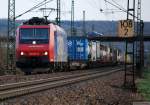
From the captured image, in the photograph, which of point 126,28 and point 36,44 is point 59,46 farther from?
point 126,28

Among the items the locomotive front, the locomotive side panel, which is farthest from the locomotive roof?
the locomotive side panel

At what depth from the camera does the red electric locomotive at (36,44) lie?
121 feet

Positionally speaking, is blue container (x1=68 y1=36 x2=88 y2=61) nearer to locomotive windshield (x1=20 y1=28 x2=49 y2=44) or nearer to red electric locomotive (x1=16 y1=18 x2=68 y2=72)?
red electric locomotive (x1=16 y1=18 x2=68 y2=72)

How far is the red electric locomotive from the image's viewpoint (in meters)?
36.8

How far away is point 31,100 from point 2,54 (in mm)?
29187

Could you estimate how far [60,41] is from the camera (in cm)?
4072

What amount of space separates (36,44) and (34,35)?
0.66 m

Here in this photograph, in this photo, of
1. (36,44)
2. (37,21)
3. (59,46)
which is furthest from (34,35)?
(59,46)

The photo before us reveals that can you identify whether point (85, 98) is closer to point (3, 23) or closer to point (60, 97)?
point (60, 97)

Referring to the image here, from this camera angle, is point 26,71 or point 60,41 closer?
point 26,71

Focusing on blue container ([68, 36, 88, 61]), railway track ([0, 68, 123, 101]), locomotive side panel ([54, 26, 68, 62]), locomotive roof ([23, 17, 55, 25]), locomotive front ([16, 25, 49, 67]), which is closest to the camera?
railway track ([0, 68, 123, 101])

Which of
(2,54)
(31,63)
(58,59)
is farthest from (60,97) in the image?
(2,54)

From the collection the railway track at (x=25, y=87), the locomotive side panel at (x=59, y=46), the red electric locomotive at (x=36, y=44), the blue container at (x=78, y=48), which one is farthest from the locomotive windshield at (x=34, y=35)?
the blue container at (x=78, y=48)

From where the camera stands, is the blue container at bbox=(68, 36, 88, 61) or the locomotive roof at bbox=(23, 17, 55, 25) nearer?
the locomotive roof at bbox=(23, 17, 55, 25)
